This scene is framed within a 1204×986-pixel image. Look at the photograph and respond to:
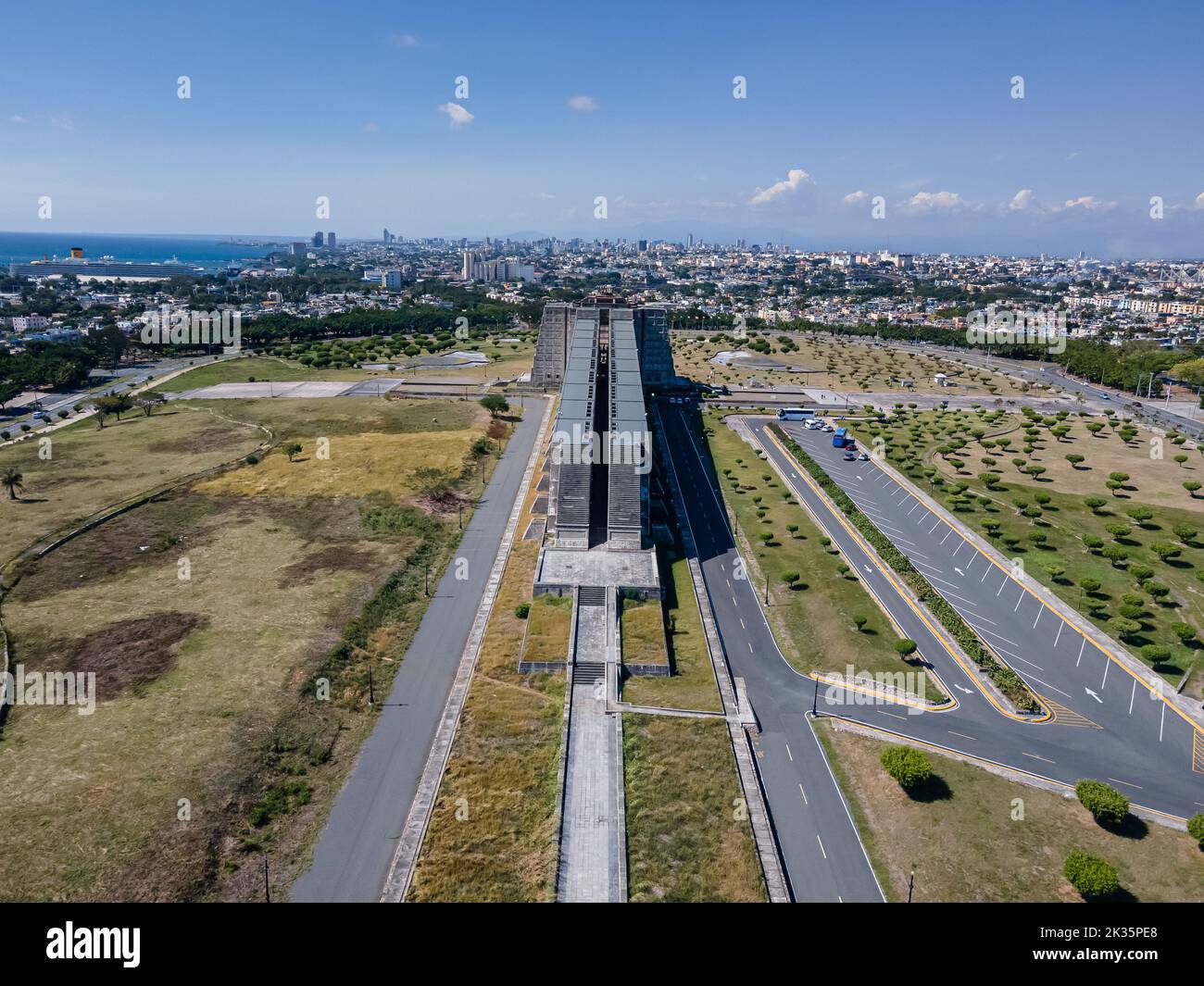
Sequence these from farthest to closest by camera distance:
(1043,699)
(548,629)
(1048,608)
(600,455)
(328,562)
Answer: (600,455)
(328,562)
(1048,608)
(548,629)
(1043,699)

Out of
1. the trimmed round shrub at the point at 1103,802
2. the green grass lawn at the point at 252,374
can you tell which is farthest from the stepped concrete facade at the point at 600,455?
the green grass lawn at the point at 252,374

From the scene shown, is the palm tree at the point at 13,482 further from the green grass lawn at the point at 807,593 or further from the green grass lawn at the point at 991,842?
the green grass lawn at the point at 991,842

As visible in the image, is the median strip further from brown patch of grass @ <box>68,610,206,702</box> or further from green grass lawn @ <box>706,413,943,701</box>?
brown patch of grass @ <box>68,610,206,702</box>

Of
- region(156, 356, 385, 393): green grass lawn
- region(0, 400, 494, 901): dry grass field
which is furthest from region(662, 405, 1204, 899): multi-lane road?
region(156, 356, 385, 393): green grass lawn

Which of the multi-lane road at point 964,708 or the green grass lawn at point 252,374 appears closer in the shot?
the multi-lane road at point 964,708

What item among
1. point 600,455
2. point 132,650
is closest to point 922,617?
point 600,455

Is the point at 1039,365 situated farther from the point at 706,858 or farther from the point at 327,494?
the point at 706,858

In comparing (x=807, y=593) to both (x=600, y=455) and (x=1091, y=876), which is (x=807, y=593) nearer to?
(x=600, y=455)
